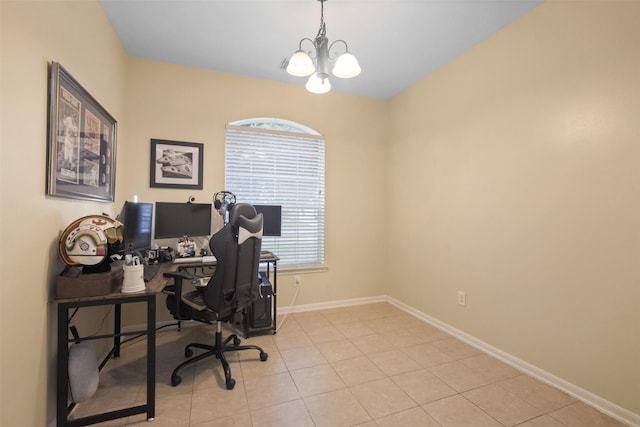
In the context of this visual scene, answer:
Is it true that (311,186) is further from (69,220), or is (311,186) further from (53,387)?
(53,387)

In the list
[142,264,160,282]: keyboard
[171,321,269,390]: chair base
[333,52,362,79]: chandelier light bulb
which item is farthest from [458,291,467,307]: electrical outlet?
[142,264,160,282]: keyboard

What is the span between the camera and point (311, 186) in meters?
3.58

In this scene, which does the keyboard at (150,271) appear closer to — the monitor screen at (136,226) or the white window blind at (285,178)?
the monitor screen at (136,226)

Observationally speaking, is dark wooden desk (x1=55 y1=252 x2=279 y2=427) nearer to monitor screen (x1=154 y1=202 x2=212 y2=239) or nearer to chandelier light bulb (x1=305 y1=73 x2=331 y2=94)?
monitor screen (x1=154 y1=202 x2=212 y2=239)

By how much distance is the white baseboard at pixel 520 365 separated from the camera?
5.57ft

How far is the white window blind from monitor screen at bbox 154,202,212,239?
0.47 m

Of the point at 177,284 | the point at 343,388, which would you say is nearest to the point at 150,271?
the point at 177,284

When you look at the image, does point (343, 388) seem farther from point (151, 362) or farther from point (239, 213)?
point (239, 213)

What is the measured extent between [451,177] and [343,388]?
225 centimetres

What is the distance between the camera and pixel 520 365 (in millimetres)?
2227

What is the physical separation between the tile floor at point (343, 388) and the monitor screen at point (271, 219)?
1.10m

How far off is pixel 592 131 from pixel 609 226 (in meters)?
0.64

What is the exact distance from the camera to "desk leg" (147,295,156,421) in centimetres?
166

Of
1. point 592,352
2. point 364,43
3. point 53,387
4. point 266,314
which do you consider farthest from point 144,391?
point 364,43
